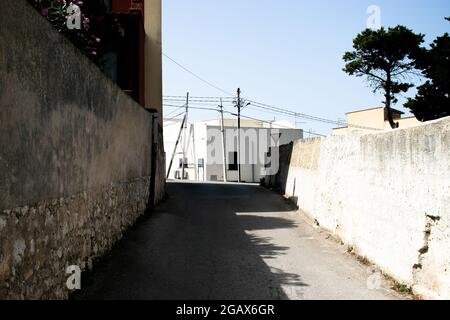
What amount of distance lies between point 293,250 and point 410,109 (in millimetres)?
15725

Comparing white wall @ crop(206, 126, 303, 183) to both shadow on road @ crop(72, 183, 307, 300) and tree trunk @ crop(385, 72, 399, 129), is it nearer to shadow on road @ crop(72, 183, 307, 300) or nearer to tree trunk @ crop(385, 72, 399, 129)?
tree trunk @ crop(385, 72, 399, 129)

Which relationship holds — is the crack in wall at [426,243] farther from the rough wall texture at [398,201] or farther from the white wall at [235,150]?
the white wall at [235,150]

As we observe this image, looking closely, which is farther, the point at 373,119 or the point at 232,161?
the point at 232,161

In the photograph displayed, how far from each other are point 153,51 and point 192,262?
634 inches

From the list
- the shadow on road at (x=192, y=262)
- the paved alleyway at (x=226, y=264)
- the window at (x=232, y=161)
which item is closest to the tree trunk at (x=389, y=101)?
the shadow on road at (x=192, y=262)

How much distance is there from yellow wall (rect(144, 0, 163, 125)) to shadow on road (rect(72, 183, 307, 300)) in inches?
382

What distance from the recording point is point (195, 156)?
4897 cm

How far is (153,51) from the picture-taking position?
869 inches

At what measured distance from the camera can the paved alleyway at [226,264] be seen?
20.5ft

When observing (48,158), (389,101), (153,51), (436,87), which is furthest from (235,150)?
(48,158)

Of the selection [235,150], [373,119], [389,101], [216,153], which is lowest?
[216,153]

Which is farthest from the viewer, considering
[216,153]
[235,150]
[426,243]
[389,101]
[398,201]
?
[235,150]

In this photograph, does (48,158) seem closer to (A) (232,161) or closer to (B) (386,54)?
(B) (386,54)
